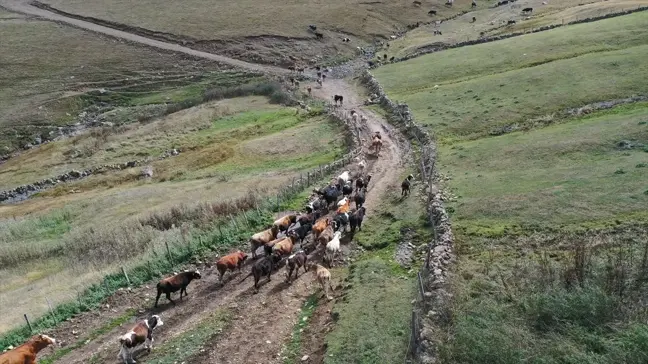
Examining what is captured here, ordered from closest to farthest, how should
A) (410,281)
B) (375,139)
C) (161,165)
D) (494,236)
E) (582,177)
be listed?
(410,281) < (494,236) < (582,177) < (375,139) < (161,165)

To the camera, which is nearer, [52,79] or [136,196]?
[136,196]

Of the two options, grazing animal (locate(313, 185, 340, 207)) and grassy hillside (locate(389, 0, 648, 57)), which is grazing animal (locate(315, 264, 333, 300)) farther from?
grassy hillside (locate(389, 0, 648, 57))

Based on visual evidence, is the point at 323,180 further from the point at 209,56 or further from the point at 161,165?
the point at 209,56

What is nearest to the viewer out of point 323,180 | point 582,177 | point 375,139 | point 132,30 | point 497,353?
point 497,353

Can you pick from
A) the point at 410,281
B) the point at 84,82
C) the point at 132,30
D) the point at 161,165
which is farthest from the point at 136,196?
the point at 132,30

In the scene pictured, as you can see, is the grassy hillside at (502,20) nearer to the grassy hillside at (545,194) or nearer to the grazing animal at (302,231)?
the grassy hillside at (545,194)

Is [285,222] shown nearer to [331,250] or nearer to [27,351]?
[331,250]
